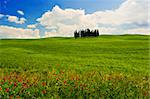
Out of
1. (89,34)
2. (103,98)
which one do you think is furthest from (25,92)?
(89,34)

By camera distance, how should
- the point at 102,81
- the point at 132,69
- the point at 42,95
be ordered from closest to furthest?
the point at 42,95
the point at 102,81
the point at 132,69

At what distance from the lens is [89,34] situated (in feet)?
330

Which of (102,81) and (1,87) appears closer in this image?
(1,87)

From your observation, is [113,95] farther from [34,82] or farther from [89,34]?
[89,34]

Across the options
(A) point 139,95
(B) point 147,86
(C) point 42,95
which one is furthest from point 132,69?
(C) point 42,95

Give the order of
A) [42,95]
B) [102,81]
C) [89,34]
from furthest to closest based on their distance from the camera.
Answer: [89,34], [102,81], [42,95]

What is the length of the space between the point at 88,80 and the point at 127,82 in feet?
5.32

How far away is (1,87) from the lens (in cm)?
1081

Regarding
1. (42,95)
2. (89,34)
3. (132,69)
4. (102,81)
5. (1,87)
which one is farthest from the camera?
(89,34)

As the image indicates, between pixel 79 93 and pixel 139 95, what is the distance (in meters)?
2.23

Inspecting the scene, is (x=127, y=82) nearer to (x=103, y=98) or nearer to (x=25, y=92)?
(x=103, y=98)

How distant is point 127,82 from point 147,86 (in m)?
0.83

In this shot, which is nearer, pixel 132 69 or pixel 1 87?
pixel 1 87

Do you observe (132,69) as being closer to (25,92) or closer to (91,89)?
(91,89)
